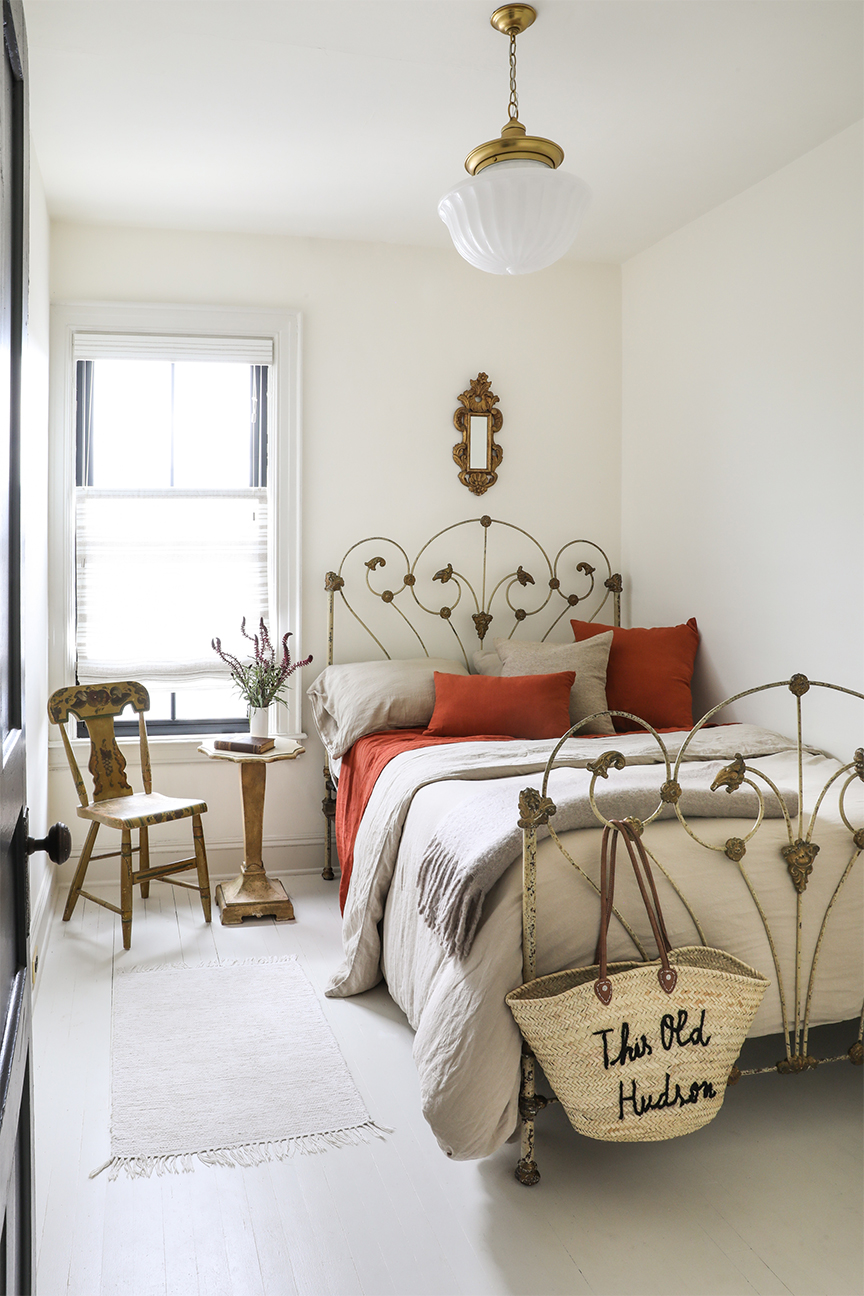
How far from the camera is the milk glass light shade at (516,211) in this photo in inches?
89.5

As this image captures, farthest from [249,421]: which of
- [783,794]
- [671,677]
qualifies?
[783,794]

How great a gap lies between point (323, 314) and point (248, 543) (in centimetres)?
101

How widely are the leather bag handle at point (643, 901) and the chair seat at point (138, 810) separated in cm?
190

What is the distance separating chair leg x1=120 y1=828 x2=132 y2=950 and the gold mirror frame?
6.70 ft

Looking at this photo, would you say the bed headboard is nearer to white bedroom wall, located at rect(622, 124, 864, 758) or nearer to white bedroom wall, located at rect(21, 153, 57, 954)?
white bedroom wall, located at rect(622, 124, 864, 758)

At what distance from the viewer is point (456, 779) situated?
8.71 feet

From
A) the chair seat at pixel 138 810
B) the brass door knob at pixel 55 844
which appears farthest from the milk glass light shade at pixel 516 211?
the chair seat at pixel 138 810

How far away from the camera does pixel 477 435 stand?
418 cm

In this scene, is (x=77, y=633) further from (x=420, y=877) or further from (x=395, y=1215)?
(x=395, y=1215)

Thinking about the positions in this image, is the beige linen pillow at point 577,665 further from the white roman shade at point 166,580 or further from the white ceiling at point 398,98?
the white ceiling at point 398,98

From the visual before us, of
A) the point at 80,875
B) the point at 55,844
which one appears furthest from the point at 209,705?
the point at 55,844

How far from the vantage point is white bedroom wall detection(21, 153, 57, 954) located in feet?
10.4

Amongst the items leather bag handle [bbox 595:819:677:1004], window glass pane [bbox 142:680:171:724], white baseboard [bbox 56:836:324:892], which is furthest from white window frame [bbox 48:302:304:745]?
leather bag handle [bbox 595:819:677:1004]

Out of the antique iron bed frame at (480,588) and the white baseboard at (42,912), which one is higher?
the antique iron bed frame at (480,588)
